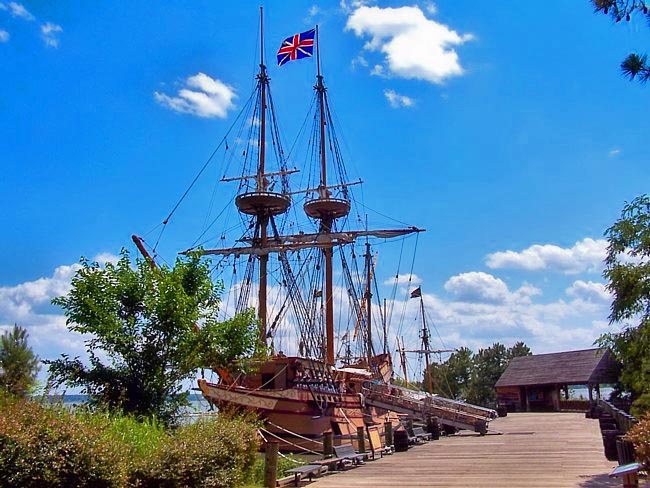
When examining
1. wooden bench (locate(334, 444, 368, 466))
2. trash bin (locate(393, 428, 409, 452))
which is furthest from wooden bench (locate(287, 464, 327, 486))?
trash bin (locate(393, 428, 409, 452))

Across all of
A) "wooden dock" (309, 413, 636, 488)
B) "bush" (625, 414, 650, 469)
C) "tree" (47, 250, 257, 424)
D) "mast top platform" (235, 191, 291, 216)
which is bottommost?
"wooden dock" (309, 413, 636, 488)

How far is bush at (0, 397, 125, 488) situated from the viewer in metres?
7.70

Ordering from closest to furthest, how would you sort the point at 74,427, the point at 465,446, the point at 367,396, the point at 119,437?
the point at 74,427 → the point at 119,437 → the point at 465,446 → the point at 367,396

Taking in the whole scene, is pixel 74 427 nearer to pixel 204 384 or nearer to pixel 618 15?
pixel 618 15

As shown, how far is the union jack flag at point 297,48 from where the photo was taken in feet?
120

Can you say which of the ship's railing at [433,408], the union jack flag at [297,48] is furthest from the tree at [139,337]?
the union jack flag at [297,48]

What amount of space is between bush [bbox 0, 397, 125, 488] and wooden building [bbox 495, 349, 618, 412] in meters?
42.7

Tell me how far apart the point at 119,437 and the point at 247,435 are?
9.05 feet

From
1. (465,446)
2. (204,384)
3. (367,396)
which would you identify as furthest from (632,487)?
(367,396)

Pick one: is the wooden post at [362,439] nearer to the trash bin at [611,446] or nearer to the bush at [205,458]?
the trash bin at [611,446]

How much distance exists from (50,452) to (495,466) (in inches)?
471

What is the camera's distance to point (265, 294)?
40875 millimetres

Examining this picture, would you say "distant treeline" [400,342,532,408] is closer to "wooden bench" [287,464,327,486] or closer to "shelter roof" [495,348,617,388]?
"shelter roof" [495,348,617,388]

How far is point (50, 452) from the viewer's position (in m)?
7.93
